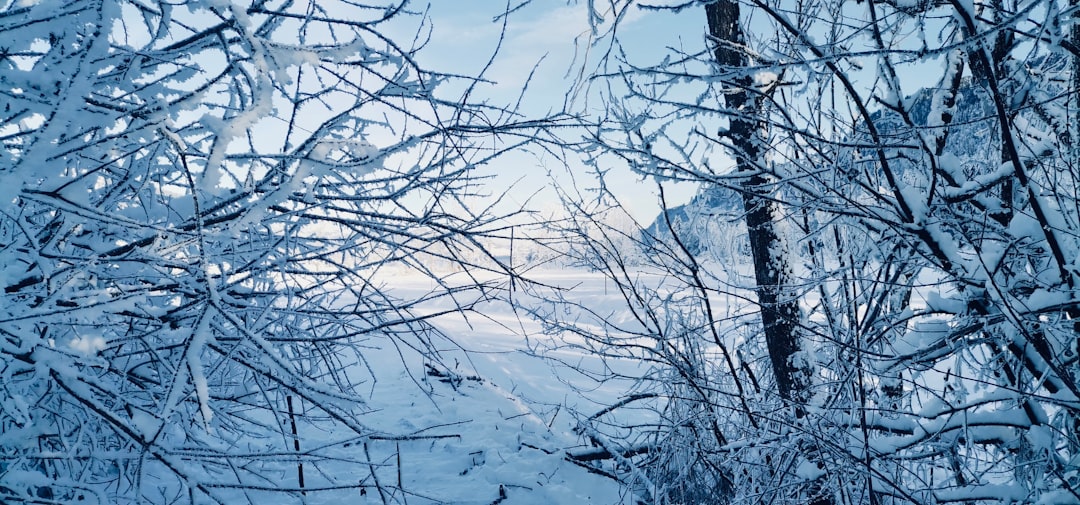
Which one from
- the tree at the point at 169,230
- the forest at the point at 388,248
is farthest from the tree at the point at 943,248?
the tree at the point at 169,230

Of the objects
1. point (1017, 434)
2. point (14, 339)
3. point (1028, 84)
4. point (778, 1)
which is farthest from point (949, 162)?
point (14, 339)

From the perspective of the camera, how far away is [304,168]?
1.30 meters

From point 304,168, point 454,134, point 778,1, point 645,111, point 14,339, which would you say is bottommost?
point 14,339

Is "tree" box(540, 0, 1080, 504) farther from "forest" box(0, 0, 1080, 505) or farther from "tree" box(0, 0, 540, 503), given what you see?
"tree" box(0, 0, 540, 503)

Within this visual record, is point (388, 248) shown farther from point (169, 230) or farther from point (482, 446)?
point (482, 446)

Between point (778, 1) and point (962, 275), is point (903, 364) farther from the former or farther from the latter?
point (778, 1)

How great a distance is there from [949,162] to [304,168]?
8.25ft

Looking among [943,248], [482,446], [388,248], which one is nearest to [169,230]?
[388,248]

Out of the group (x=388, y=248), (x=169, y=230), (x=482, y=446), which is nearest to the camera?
(x=169, y=230)

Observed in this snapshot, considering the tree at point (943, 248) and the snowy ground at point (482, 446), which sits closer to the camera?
the tree at point (943, 248)

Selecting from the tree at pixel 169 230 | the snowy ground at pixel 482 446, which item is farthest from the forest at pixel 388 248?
the snowy ground at pixel 482 446

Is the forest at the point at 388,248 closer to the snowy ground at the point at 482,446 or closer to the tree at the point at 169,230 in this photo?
the tree at the point at 169,230

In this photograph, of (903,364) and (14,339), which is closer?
(14,339)

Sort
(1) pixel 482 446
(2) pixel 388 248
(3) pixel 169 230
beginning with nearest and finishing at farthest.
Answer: (3) pixel 169 230 → (2) pixel 388 248 → (1) pixel 482 446
